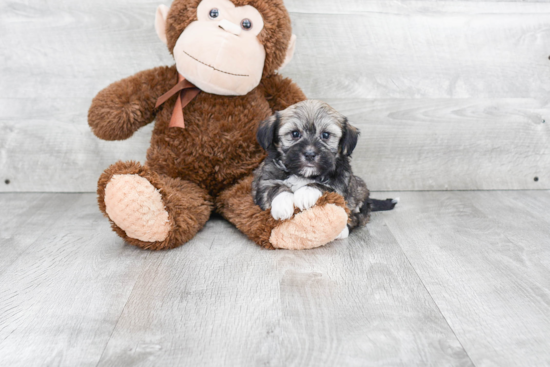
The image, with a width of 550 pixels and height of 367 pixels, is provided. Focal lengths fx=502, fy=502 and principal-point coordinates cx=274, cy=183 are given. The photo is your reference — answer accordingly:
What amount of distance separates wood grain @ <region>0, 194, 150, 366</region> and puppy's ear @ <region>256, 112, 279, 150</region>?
62cm

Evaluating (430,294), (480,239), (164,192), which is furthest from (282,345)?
(480,239)

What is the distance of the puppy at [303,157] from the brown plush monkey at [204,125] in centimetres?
6

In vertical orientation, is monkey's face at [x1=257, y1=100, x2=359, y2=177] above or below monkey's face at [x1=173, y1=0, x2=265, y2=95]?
below

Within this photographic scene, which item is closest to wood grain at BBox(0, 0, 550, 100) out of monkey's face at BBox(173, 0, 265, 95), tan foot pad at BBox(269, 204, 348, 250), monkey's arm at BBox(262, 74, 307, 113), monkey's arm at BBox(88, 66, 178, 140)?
monkey's arm at BBox(262, 74, 307, 113)

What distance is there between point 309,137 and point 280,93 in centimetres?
47

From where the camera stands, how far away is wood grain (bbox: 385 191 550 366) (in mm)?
1381

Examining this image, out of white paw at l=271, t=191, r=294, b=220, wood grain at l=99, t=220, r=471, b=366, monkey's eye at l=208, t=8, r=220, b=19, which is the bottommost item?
wood grain at l=99, t=220, r=471, b=366

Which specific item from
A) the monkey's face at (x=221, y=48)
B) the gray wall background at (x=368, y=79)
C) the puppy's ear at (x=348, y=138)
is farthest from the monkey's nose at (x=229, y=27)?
the gray wall background at (x=368, y=79)

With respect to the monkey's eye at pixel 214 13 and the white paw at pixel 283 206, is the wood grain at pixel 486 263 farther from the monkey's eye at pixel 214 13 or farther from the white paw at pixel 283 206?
the monkey's eye at pixel 214 13

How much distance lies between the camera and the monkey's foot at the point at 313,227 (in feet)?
6.09

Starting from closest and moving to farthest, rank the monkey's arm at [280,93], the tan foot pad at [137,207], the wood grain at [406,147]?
the tan foot pad at [137,207]
the monkey's arm at [280,93]
the wood grain at [406,147]

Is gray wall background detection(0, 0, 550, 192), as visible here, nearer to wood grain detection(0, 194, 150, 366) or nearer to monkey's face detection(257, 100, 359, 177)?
wood grain detection(0, 194, 150, 366)

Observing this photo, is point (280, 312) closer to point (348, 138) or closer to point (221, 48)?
point (348, 138)

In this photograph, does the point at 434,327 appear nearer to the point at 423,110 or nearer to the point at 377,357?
the point at 377,357
